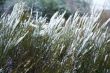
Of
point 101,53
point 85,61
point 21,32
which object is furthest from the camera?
point 101,53

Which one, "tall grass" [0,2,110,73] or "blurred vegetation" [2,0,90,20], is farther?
"blurred vegetation" [2,0,90,20]

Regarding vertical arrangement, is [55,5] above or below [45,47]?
below

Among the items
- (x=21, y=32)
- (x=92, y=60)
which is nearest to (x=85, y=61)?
(x=92, y=60)

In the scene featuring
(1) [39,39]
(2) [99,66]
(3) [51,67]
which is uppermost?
(1) [39,39]

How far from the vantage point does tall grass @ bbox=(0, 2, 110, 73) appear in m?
2.94

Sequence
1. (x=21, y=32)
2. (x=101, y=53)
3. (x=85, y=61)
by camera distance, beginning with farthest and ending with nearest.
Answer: (x=101, y=53), (x=85, y=61), (x=21, y=32)

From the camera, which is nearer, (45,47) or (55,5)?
(45,47)

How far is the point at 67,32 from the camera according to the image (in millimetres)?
3539

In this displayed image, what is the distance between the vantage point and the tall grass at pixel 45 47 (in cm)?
294

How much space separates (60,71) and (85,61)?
0.47 meters

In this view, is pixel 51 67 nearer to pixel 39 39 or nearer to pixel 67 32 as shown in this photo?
pixel 39 39

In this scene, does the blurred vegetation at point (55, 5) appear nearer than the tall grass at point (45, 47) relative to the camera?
No

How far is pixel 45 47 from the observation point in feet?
10.6

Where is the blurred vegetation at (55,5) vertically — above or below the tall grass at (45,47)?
below
